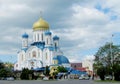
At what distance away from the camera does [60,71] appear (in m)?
128

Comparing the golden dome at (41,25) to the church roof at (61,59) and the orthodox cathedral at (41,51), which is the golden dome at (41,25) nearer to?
the orthodox cathedral at (41,51)

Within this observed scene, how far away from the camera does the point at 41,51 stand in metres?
151

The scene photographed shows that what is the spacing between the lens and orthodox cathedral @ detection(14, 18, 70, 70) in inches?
5846

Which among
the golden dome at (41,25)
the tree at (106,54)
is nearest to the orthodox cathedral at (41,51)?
the golden dome at (41,25)

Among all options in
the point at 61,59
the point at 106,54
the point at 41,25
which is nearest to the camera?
the point at 106,54

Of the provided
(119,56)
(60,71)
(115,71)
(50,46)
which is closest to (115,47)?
(119,56)

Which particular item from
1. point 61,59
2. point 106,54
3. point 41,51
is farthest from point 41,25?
point 106,54

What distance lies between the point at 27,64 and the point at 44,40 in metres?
13.2

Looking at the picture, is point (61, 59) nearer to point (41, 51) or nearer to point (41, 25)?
point (41, 51)

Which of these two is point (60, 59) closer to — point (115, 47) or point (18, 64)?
point (18, 64)

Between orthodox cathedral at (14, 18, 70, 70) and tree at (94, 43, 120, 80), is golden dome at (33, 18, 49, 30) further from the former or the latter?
tree at (94, 43, 120, 80)

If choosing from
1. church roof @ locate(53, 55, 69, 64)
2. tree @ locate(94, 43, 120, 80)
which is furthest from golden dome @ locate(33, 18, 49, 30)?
tree @ locate(94, 43, 120, 80)

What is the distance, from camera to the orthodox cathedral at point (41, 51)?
148500mm

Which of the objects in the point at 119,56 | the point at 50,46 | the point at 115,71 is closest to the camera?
the point at 115,71
